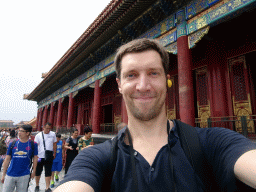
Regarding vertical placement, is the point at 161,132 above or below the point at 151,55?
below

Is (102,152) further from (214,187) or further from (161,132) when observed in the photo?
(214,187)

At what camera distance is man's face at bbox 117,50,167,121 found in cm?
98

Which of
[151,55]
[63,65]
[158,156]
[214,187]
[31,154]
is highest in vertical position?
[63,65]

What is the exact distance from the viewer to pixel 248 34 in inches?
179

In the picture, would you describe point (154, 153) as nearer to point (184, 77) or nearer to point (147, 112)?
point (147, 112)

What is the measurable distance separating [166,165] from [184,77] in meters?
3.56

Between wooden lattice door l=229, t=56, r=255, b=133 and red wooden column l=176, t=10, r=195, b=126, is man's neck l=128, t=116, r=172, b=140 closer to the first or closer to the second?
red wooden column l=176, t=10, r=195, b=126

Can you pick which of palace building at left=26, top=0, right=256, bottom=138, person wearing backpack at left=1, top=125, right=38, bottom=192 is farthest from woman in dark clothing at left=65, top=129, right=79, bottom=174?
palace building at left=26, top=0, right=256, bottom=138

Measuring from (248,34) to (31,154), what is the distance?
21.3 feet

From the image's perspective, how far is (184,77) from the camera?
13.2ft

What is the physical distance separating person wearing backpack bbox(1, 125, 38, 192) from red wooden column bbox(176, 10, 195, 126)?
3.59 metres

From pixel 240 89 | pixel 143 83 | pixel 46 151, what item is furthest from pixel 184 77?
pixel 46 151

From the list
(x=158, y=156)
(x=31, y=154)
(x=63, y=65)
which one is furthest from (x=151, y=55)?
(x=63, y=65)

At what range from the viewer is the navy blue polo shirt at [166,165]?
0.74m
